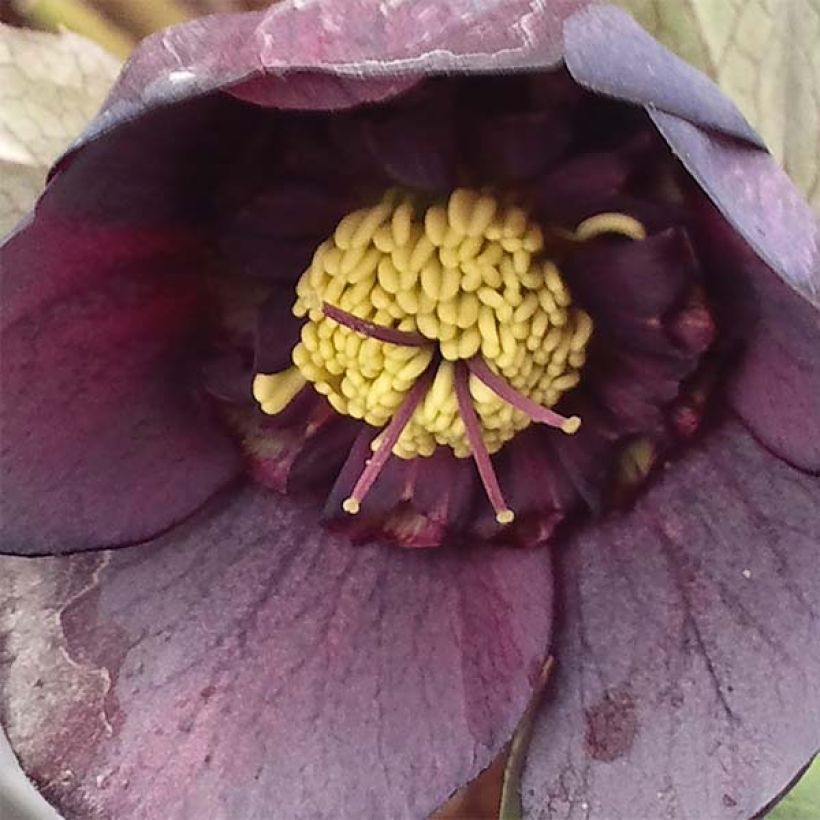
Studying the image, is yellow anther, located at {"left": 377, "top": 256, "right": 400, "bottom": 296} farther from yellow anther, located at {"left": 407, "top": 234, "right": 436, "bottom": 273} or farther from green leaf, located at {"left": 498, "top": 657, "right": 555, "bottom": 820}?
green leaf, located at {"left": 498, "top": 657, "right": 555, "bottom": 820}

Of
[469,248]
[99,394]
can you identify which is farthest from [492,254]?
[99,394]

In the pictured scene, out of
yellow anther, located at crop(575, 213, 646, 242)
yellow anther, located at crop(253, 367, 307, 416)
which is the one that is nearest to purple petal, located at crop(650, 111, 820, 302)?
yellow anther, located at crop(575, 213, 646, 242)

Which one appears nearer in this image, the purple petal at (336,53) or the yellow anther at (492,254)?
the purple petal at (336,53)

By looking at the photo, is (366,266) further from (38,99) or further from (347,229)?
(38,99)

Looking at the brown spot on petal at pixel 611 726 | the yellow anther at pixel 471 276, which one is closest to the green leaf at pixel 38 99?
the yellow anther at pixel 471 276

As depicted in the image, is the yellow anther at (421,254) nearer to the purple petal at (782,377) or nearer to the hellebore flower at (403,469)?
the hellebore flower at (403,469)

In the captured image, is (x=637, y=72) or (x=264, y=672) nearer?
(x=637, y=72)

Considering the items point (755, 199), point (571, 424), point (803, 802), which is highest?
point (755, 199)
